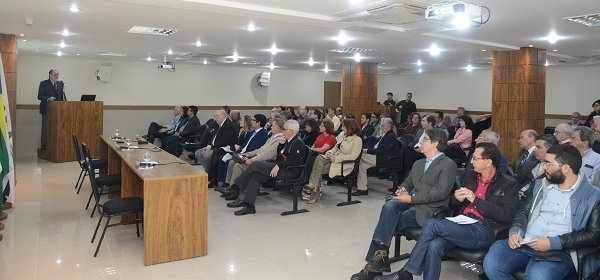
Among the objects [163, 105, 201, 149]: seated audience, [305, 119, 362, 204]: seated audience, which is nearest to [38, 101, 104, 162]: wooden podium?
[163, 105, 201, 149]: seated audience

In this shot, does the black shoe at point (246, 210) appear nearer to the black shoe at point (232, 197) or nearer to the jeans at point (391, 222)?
the black shoe at point (232, 197)

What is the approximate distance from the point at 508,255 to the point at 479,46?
21.6ft

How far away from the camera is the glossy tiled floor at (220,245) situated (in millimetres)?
3625

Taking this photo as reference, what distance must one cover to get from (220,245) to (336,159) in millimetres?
2144

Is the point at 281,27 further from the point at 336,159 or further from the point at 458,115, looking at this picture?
the point at 458,115

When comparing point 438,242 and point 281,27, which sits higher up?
point 281,27

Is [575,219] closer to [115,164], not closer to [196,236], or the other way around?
[196,236]

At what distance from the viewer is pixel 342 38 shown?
7727mm

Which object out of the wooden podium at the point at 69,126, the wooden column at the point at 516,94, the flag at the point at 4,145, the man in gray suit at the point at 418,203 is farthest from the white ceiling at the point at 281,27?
the man in gray suit at the point at 418,203

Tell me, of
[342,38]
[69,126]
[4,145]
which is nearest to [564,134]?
[342,38]

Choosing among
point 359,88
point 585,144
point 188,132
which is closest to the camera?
point 585,144

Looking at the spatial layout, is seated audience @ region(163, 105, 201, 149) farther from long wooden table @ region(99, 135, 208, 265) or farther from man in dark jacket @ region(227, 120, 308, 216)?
long wooden table @ region(99, 135, 208, 265)

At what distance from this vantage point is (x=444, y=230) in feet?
9.89

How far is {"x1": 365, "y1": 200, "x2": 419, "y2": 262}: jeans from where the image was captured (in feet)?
11.5
